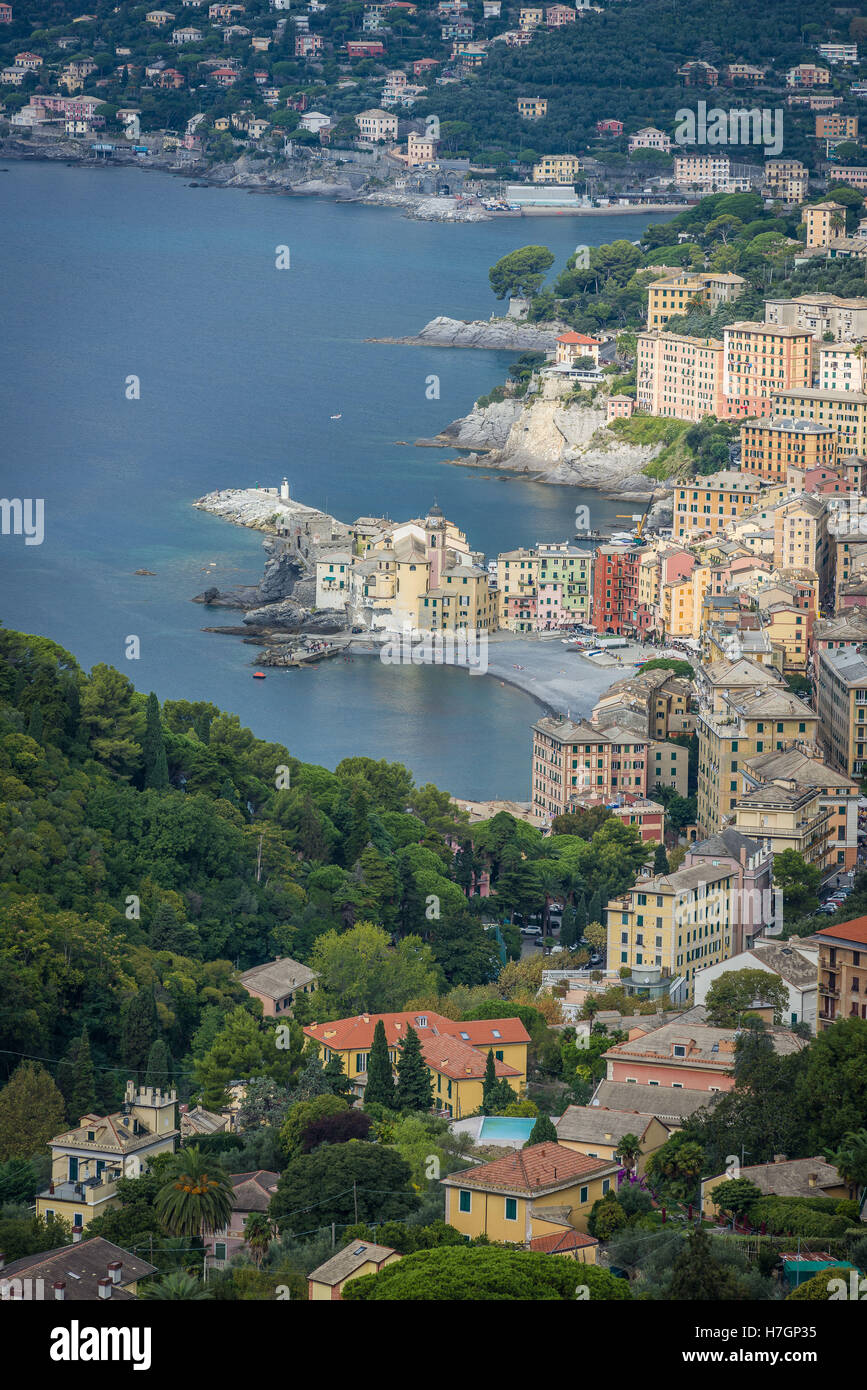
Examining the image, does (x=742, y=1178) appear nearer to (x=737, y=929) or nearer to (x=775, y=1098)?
(x=775, y=1098)

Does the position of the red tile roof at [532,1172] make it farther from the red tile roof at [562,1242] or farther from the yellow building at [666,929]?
the yellow building at [666,929]

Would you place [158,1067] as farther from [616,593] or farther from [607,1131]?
[616,593]

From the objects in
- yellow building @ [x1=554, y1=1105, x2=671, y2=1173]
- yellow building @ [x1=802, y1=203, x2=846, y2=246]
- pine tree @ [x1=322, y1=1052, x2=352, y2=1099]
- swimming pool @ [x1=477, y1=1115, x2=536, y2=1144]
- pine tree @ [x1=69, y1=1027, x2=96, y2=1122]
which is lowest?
pine tree @ [x1=69, y1=1027, x2=96, y2=1122]

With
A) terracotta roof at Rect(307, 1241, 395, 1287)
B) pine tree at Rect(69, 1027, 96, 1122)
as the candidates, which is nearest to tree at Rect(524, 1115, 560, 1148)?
terracotta roof at Rect(307, 1241, 395, 1287)

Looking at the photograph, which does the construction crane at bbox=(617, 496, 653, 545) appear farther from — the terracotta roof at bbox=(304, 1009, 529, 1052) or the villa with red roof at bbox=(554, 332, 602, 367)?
the terracotta roof at bbox=(304, 1009, 529, 1052)

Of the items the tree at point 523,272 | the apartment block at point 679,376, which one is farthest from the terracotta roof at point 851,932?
the tree at point 523,272
